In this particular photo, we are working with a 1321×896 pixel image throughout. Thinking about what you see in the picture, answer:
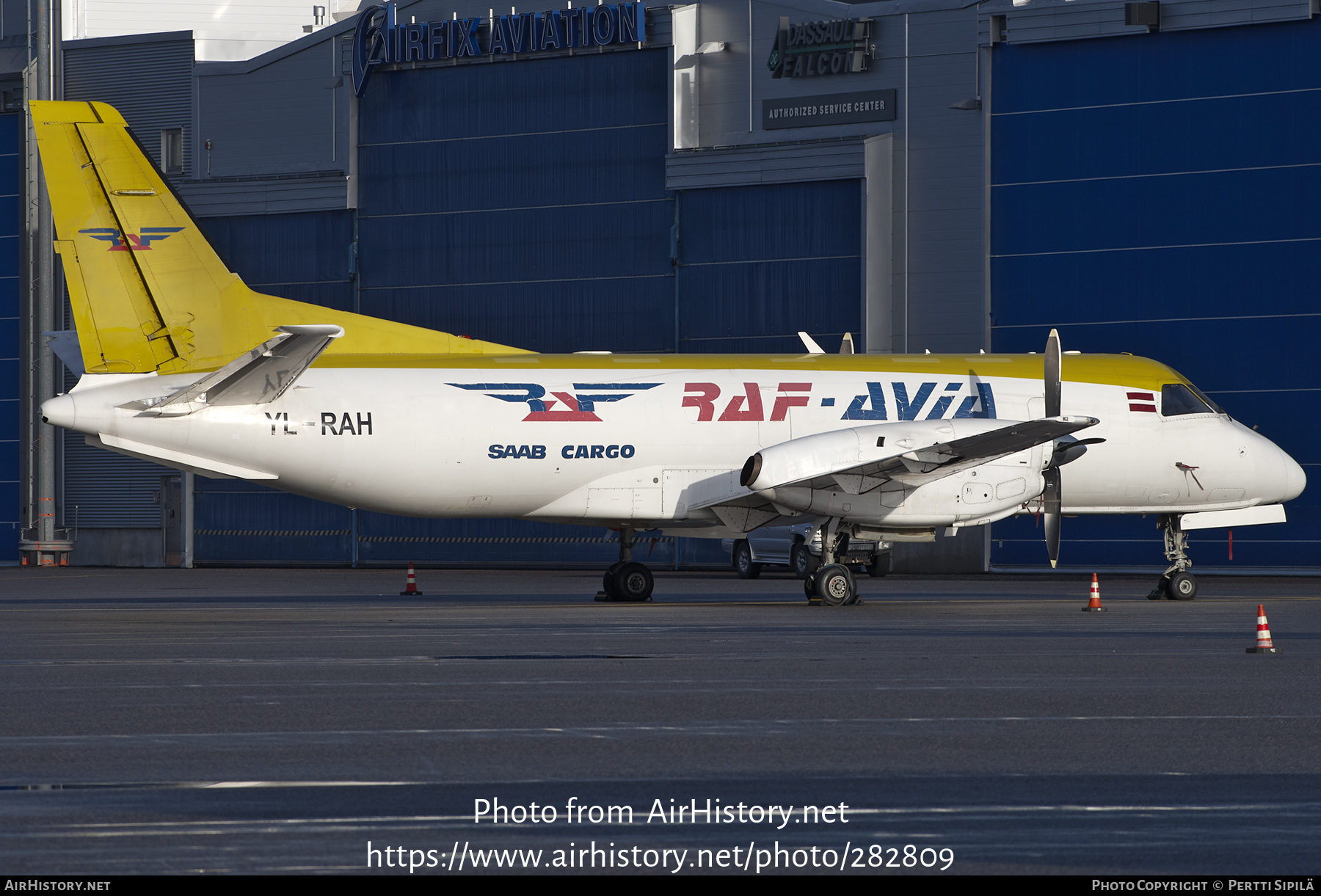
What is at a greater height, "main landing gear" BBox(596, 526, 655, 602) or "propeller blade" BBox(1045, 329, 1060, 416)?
"propeller blade" BBox(1045, 329, 1060, 416)

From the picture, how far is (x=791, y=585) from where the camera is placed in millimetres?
34375

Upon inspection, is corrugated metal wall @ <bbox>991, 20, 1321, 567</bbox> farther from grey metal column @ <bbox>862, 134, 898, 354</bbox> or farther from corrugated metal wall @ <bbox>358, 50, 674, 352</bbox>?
corrugated metal wall @ <bbox>358, 50, 674, 352</bbox>

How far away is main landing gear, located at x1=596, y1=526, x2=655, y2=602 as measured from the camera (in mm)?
27000

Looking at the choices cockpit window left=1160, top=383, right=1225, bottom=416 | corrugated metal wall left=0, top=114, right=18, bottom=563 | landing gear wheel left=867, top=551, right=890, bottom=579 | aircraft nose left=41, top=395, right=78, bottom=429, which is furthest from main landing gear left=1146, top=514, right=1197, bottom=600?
corrugated metal wall left=0, top=114, right=18, bottom=563

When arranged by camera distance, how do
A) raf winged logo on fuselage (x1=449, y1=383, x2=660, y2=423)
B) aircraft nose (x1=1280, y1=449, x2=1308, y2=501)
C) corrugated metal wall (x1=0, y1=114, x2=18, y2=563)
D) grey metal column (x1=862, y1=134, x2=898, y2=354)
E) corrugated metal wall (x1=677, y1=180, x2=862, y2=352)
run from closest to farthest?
raf winged logo on fuselage (x1=449, y1=383, x2=660, y2=423) → aircraft nose (x1=1280, y1=449, x2=1308, y2=501) → grey metal column (x1=862, y1=134, x2=898, y2=354) → corrugated metal wall (x1=677, y1=180, x2=862, y2=352) → corrugated metal wall (x1=0, y1=114, x2=18, y2=563)

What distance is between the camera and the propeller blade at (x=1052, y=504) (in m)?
25.0

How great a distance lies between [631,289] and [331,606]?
897 inches

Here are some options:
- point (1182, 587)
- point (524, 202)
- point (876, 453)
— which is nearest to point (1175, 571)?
point (1182, 587)

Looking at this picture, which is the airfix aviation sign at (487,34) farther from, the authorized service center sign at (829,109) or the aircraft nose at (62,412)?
the aircraft nose at (62,412)

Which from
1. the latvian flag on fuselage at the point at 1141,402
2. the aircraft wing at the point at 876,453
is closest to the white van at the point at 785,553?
the latvian flag on fuselage at the point at 1141,402

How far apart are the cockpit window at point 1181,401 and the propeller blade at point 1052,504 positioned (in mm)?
3129

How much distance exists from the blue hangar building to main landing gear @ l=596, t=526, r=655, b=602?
53.1 feet

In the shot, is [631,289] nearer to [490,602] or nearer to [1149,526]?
[1149,526]
